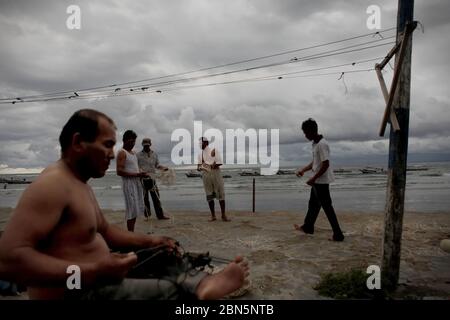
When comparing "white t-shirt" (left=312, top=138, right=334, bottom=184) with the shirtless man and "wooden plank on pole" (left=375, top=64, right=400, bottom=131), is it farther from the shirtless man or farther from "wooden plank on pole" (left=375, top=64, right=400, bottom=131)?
the shirtless man

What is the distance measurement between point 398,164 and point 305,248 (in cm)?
256

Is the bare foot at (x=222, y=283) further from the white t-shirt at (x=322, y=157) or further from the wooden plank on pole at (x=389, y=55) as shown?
the white t-shirt at (x=322, y=157)

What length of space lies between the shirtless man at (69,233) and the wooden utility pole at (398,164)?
267 cm

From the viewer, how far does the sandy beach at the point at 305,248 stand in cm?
413

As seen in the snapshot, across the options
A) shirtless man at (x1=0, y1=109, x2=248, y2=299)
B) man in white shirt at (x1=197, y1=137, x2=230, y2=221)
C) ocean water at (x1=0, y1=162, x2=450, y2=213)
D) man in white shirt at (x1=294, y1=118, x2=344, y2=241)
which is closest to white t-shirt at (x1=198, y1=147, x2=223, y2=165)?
man in white shirt at (x1=197, y1=137, x2=230, y2=221)

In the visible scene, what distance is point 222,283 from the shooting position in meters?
1.89

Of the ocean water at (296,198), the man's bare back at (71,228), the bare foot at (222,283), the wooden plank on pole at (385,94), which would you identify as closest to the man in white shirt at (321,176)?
the wooden plank on pole at (385,94)

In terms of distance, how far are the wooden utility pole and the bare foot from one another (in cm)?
266

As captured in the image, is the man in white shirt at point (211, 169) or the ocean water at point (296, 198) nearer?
the man in white shirt at point (211, 169)

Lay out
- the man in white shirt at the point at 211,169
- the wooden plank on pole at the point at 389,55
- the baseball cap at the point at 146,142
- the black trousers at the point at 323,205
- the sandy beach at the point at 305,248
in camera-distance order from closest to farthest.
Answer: the wooden plank on pole at the point at 389,55 → the sandy beach at the point at 305,248 → the black trousers at the point at 323,205 → the baseball cap at the point at 146,142 → the man in white shirt at the point at 211,169

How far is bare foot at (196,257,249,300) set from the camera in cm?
183

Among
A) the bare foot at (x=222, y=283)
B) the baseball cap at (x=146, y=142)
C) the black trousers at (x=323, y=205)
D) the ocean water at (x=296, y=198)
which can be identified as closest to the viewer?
the bare foot at (x=222, y=283)

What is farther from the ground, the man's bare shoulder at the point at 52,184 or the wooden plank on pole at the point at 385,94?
the wooden plank on pole at the point at 385,94

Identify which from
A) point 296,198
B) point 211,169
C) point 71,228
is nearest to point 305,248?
point 211,169
